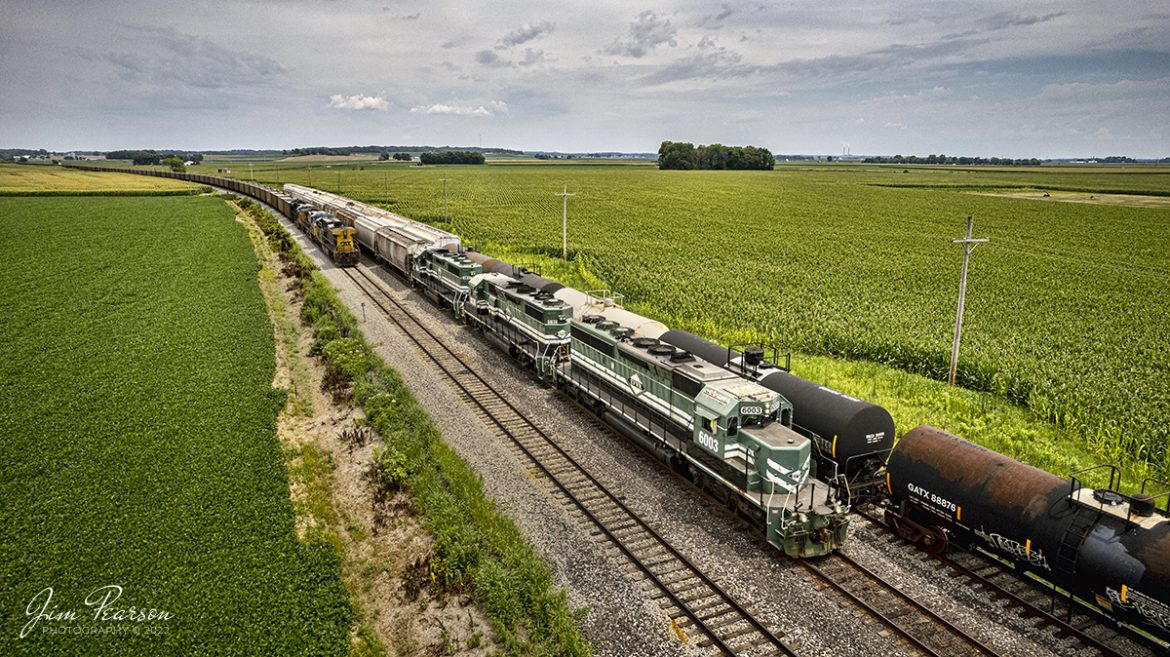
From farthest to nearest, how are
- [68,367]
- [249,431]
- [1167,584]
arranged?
1. [68,367]
2. [249,431]
3. [1167,584]

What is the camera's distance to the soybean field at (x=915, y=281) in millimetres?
24625

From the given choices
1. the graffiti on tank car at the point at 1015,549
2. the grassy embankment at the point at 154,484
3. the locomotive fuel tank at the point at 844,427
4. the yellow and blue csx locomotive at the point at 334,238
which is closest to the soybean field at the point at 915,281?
the locomotive fuel tank at the point at 844,427

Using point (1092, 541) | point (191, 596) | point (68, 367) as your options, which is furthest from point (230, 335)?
point (1092, 541)

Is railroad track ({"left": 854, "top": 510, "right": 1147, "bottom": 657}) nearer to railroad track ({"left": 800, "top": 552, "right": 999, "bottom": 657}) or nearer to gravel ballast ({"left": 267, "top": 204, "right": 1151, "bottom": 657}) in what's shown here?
gravel ballast ({"left": 267, "top": 204, "right": 1151, "bottom": 657})

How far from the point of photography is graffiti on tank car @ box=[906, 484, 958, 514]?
14297mm

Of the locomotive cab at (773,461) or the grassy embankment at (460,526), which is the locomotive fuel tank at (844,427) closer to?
the locomotive cab at (773,461)

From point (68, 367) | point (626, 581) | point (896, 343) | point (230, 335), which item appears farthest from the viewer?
point (230, 335)

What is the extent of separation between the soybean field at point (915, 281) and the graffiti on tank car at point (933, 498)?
8.99 meters

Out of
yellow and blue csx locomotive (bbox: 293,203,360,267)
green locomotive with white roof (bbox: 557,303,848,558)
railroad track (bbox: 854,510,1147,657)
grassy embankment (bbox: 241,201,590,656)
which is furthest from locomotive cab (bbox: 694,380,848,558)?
yellow and blue csx locomotive (bbox: 293,203,360,267)

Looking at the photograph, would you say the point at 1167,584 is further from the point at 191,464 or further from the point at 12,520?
the point at 12,520

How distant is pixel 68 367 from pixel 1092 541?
34.2 meters

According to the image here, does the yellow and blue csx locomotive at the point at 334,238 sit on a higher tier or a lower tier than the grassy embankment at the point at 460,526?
higher

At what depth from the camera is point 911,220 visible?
79938 millimetres

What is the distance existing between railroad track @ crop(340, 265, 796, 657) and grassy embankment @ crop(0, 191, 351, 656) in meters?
6.52
